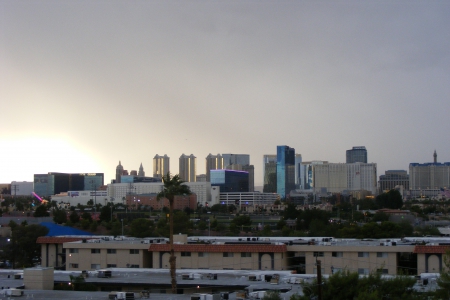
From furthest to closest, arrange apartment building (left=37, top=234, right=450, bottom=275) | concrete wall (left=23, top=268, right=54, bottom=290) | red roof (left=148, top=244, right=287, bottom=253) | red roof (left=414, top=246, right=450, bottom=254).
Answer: red roof (left=148, top=244, right=287, bottom=253) → apartment building (left=37, top=234, right=450, bottom=275) → red roof (left=414, top=246, right=450, bottom=254) → concrete wall (left=23, top=268, right=54, bottom=290)

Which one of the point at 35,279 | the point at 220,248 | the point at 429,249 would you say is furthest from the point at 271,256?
the point at 35,279

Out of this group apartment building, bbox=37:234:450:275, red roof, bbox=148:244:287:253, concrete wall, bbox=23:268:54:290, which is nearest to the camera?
concrete wall, bbox=23:268:54:290

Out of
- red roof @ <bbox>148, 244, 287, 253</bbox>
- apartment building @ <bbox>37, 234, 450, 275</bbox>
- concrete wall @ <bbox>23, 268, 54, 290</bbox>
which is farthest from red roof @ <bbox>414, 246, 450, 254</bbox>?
concrete wall @ <bbox>23, 268, 54, 290</bbox>

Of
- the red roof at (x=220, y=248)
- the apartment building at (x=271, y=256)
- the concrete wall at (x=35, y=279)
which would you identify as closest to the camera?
the concrete wall at (x=35, y=279)

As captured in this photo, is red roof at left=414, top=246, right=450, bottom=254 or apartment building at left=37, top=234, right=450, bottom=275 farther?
apartment building at left=37, top=234, right=450, bottom=275

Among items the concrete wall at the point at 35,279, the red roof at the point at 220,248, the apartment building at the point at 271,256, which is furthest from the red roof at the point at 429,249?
the concrete wall at the point at 35,279

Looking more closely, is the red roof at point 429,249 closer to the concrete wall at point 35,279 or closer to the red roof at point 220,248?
the red roof at point 220,248

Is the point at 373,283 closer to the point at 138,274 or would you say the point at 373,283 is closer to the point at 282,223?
the point at 138,274

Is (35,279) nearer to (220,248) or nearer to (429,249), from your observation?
(220,248)

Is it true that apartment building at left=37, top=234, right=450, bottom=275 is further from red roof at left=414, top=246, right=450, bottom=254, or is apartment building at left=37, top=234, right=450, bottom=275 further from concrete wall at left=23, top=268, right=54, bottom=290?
concrete wall at left=23, top=268, right=54, bottom=290

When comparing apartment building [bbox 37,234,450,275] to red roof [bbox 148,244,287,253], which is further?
red roof [bbox 148,244,287,253]

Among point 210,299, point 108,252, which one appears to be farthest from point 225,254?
point 210,299

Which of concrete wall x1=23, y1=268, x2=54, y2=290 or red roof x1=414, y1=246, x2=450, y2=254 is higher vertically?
red roof x1=414, y1=246, x2=450, y2=254

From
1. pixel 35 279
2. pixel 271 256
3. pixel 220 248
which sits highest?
pixel 220 248
